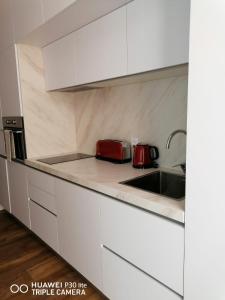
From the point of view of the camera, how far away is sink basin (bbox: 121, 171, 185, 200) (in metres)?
1.60

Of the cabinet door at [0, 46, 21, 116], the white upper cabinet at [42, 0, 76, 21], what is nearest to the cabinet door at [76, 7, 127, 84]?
the white upper cabinet at [42, 0, 76, 21]

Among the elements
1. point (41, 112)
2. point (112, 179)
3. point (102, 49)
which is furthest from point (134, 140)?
point (41, 112)

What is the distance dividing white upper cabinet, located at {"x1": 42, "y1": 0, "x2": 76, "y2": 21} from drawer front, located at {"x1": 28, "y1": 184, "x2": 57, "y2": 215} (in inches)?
53.7

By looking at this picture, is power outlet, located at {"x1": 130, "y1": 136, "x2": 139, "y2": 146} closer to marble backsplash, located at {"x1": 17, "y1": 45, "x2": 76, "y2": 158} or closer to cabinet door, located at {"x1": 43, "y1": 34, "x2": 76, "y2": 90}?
cabinet door, located at {"x1": 43, "y1": 34, "x2": 76, "y2": 90}

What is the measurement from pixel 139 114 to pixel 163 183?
23.2 inches

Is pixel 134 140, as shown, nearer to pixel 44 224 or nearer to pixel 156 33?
pixel 156 33

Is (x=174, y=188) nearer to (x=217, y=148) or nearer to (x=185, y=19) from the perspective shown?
(x=217, y=148)

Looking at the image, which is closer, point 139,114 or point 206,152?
point 206,152

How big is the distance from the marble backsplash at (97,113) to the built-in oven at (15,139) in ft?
0.18

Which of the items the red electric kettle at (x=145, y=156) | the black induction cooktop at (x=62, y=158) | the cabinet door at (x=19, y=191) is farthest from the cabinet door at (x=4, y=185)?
the red electric kettle at (x=145, y=156)

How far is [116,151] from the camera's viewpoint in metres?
2.01

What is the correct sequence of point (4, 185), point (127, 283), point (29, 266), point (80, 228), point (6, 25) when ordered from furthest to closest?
point (4, 185) < point (6, 25) < point (29, 266) < point (80, 228) < point (127, 283)

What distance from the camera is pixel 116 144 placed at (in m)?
2.02

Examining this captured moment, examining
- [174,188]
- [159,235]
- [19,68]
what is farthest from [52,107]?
[159,235]
